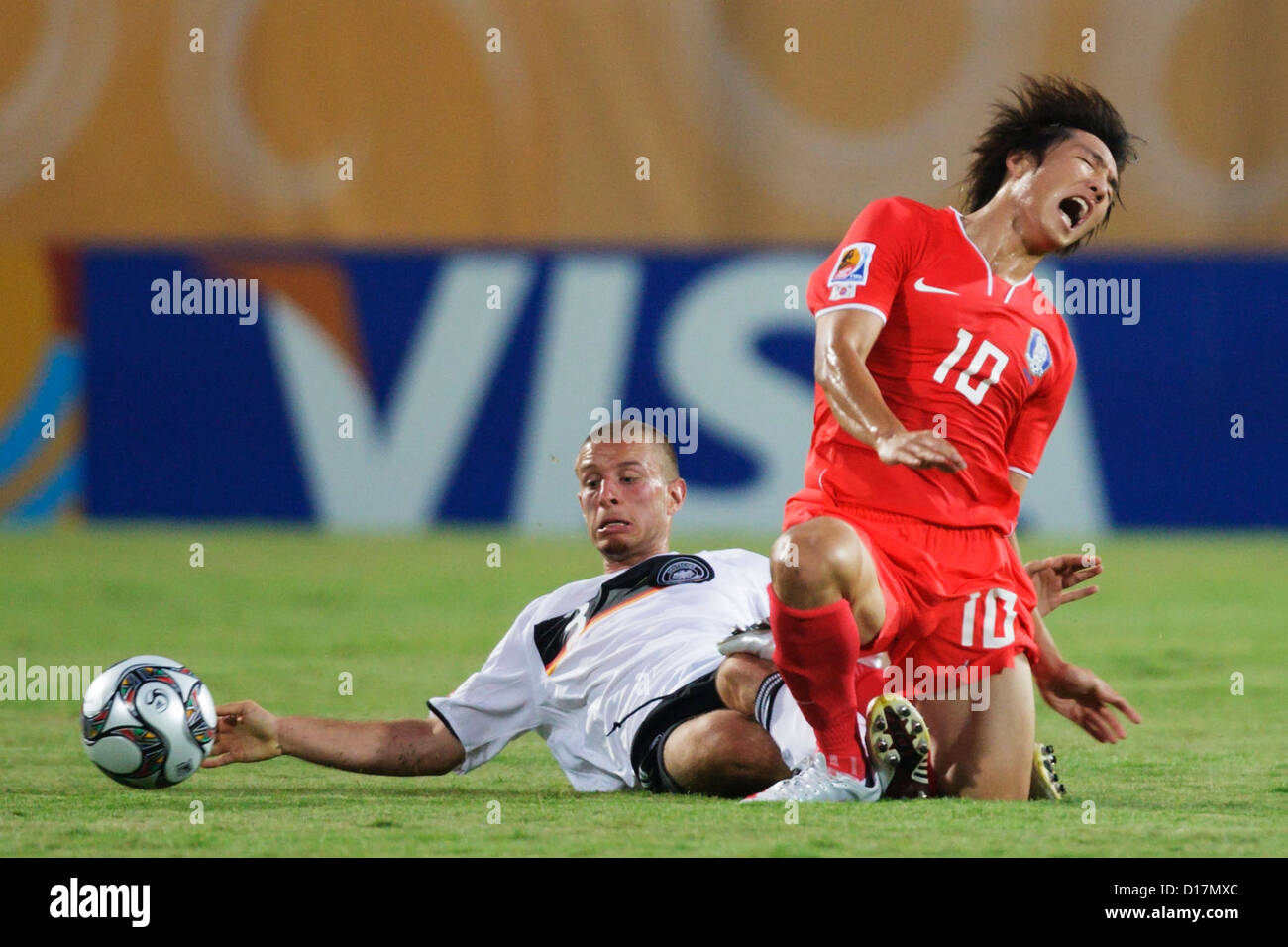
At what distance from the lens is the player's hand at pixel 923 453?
3668 mm

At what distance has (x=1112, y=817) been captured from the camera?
3.98m

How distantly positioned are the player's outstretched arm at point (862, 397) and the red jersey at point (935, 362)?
130 millimetres

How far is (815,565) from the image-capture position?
13.1ft

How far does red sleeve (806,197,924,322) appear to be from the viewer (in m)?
4.31

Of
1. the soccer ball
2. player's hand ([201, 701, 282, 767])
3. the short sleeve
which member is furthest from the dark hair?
the soccer ball

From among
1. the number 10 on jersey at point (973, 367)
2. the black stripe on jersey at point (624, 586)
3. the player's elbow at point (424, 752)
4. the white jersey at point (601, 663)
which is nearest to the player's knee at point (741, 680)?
the white jersey at point (601, 663)

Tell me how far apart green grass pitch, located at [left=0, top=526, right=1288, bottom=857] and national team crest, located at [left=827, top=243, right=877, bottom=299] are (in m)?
1.25

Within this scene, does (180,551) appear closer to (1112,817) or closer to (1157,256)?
(1157,256)

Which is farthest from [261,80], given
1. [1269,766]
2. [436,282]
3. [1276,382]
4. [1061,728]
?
[1269,766]

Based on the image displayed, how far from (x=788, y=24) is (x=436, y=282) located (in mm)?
4453

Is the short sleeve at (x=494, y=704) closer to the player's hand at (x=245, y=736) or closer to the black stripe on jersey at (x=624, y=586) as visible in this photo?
the black stripe on jersey at (x=624, y=586)

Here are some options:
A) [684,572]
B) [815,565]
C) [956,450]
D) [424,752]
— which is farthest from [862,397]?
[424,752]

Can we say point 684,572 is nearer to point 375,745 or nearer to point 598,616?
point 598,616

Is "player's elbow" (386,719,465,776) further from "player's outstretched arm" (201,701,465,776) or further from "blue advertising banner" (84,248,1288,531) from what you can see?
"blue advertising banner" (84,248,1288,531)
